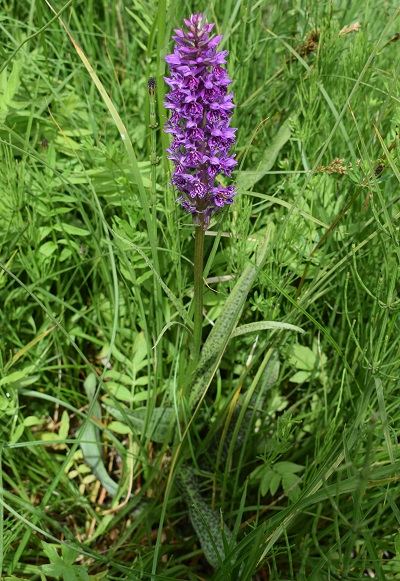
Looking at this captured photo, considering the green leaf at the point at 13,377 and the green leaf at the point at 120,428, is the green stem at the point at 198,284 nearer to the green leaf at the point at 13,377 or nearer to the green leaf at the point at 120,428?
the green leaf at the point at 120,428

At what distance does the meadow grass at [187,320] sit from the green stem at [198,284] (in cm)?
10

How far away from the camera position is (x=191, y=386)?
6.01ft

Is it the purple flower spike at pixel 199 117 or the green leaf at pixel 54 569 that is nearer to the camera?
the purple flower spike at pixel 199 117

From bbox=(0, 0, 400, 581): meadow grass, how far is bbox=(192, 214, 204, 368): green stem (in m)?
0.10

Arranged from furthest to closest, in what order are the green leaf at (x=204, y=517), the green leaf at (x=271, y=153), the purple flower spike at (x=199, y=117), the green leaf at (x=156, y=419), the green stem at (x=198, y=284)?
the green leaf at (x=271, y=153), the green leaf at (x=156, y=419), the green leaf at (x=204, y=517), the green stem at (x=198, y=284), the purple flower spike at (x=199, y=117)

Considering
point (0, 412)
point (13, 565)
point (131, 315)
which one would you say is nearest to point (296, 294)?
point (131, 315)

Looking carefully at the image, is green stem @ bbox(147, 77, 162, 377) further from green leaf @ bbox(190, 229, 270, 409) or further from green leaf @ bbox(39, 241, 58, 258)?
green leaf @ bbox(39, 241, 58, 258)

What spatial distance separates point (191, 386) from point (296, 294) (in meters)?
0.47

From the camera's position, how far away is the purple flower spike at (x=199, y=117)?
1.27 meters

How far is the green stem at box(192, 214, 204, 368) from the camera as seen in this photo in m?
1.48

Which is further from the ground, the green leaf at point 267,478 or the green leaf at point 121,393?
the green leaf at point 121,393

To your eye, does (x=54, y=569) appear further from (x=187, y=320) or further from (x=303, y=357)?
(x=303, y=357)

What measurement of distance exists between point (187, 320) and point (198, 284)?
123 millimetres

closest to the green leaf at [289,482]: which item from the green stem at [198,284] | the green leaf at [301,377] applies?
the green leaf at [301,377]
